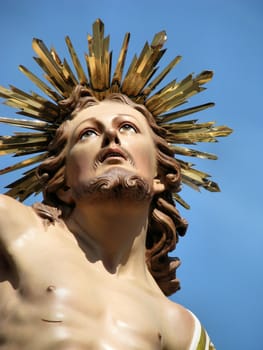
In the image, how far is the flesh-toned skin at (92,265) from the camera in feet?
16.7

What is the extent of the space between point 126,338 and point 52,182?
156 cm

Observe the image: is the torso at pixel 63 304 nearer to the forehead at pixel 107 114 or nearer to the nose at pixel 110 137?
the nose at pixel 110 137

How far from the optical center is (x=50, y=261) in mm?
5387

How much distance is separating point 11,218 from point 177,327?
4.34 ft

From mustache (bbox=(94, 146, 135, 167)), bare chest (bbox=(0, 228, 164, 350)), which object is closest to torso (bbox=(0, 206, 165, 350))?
bare chest (bbox=(0, 228, 164, 350))

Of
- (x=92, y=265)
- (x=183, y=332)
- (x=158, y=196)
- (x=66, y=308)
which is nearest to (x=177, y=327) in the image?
(x=183, y=332)

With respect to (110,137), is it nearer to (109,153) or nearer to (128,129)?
(109,153)

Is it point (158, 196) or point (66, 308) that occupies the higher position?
point (158, 196)

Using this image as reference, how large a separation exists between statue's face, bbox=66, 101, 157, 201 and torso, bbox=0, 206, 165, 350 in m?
0.58

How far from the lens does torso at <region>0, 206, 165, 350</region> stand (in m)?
5.02

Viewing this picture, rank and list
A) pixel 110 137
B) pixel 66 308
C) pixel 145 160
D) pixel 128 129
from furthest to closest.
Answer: pixel 128 129
pixel 145 160
pixel 110 137
pixel 66 308

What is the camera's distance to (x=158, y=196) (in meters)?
6.59

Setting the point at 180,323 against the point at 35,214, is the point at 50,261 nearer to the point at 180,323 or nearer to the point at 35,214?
the point at 35,214

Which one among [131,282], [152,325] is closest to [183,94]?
[131,282]
